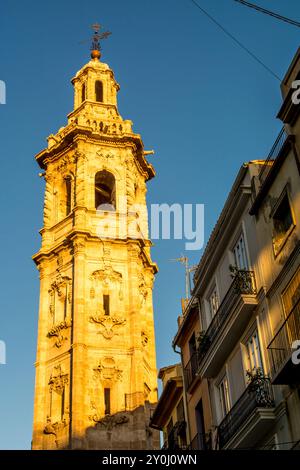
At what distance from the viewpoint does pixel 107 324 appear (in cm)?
3888

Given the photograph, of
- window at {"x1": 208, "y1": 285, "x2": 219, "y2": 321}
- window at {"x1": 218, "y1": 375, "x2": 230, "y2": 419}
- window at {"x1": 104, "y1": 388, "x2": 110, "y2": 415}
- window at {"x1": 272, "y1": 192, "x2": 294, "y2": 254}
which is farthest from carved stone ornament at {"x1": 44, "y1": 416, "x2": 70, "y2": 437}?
window at {"x1": 272, "y1": 192, "x2": 294, "y2": 254}

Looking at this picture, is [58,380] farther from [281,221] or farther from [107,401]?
[281,221]

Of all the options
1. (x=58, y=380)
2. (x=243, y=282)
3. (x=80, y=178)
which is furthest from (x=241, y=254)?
(x=80, y=178)

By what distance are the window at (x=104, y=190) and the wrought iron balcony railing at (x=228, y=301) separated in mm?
25114

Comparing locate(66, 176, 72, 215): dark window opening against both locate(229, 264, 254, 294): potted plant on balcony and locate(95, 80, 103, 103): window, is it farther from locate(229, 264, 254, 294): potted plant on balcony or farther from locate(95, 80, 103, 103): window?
locate(229, 264, 254, 294): potted plant on balcony

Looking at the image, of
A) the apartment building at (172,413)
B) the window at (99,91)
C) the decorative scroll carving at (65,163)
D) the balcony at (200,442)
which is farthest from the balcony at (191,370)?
the window at (99,91)

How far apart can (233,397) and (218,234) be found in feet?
13.0

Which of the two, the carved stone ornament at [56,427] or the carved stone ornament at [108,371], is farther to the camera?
the carved stone ornament at [108,371]

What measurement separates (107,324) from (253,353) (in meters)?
21.2

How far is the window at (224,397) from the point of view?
19.7 m

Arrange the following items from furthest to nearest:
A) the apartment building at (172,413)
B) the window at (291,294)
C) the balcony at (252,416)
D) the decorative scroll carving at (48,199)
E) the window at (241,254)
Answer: the decorative scroll carving at (48,199) → the apartment building at (172,413) → the window at (241,254) → the balcony at (252,416) → the window at (291,294)

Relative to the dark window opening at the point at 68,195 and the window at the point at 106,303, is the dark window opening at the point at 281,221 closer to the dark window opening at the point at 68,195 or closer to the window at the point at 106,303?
the window at the point at 106,303

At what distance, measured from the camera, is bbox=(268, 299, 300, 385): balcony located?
15.0m

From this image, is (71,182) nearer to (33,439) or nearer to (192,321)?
(33,439)
